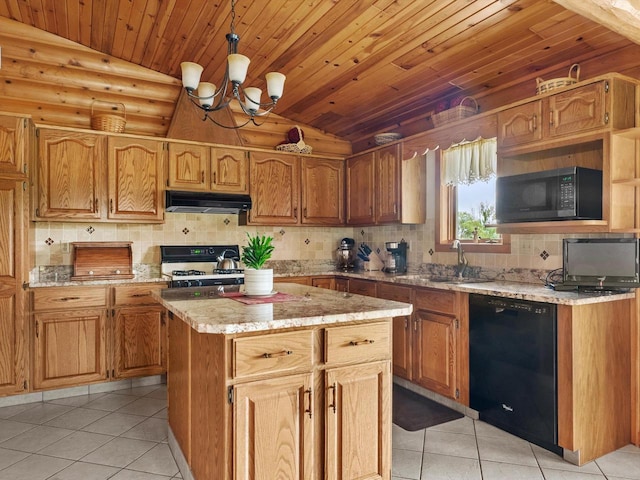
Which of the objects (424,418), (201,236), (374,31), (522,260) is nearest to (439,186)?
(522,260)

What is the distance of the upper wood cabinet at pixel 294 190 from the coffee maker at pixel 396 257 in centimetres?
76

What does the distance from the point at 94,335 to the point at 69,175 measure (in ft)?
4.46

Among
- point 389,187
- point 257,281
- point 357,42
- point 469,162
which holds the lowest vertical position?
point 257,281

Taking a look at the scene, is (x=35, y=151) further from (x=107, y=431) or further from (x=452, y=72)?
(x=452, y=72)

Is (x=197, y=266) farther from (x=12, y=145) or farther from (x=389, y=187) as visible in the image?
(x=389, y=187)

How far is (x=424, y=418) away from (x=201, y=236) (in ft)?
9.08

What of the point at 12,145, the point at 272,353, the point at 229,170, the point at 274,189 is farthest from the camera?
the point at 274,189

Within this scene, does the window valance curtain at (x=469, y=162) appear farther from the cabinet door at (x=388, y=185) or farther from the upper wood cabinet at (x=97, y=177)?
the upper wood cabinet at (x=97, y=177)

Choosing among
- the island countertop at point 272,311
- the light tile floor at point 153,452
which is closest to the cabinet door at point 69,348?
the light tile floor at point 153,452

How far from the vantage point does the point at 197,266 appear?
4410 mm

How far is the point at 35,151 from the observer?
3584mm

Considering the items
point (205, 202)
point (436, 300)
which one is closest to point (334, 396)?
point (436, 300)

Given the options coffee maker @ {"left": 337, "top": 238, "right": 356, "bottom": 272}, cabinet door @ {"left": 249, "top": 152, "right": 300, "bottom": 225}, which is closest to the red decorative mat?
cabinet door @ {"left": 249, "top": 152, "right": 300, "bottom": 225}

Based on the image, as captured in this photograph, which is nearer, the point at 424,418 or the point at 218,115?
the point at 424,418
